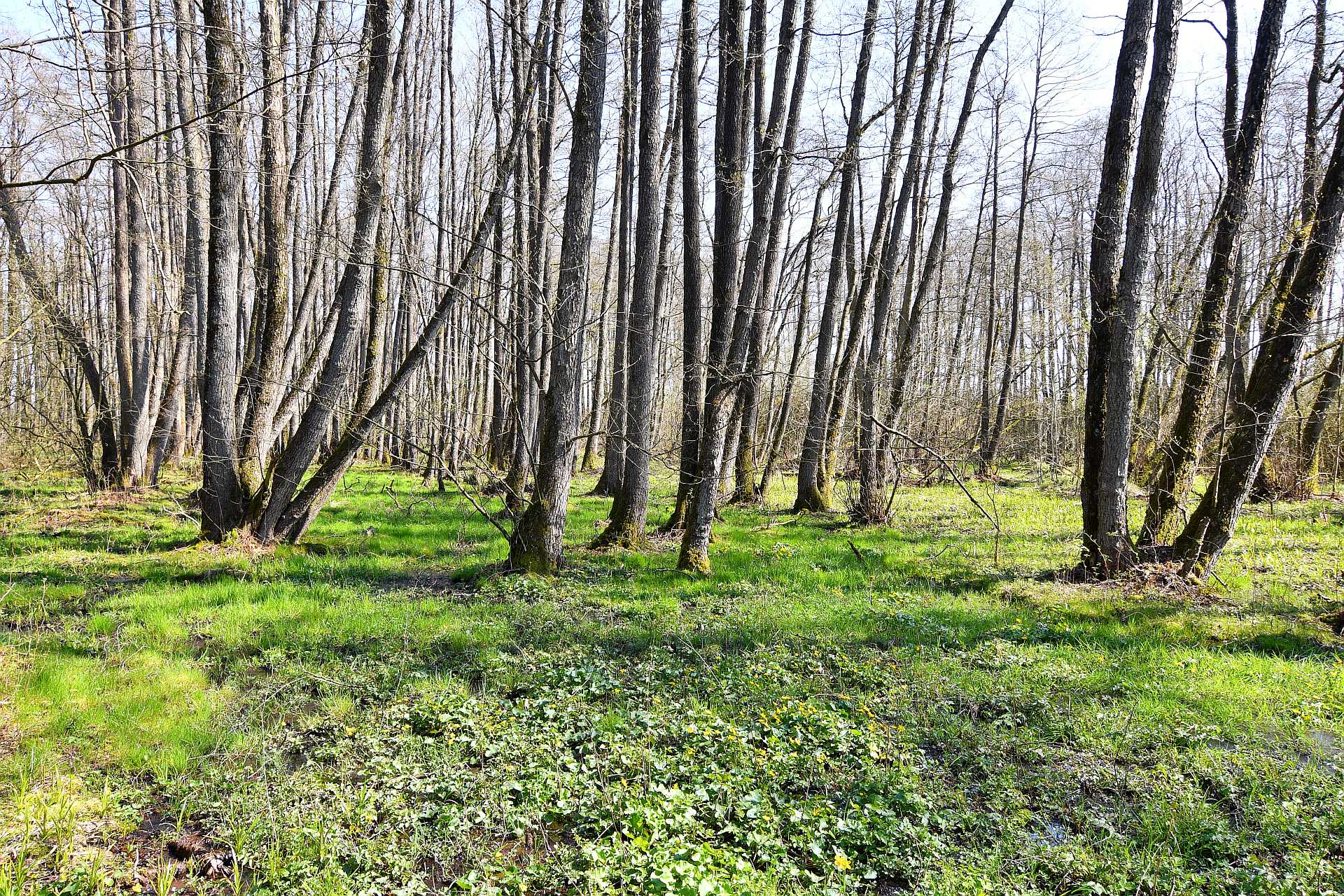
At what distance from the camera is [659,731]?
14.2 feet

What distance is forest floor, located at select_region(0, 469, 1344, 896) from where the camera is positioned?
10.2ft

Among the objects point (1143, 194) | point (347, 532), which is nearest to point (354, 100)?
point (347, 532)

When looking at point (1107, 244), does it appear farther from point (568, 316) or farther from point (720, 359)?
point (568, 316)

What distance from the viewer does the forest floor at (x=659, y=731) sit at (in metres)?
3.12

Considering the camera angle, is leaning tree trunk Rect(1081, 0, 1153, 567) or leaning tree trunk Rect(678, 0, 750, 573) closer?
leaning tree trunk Rect(1081, 0, 1153, 567)

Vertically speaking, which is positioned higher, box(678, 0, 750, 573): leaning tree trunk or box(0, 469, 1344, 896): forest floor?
box(678, 0, 750, 573): leaning tree trunk

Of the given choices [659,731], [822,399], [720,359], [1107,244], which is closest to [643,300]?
[720,359]

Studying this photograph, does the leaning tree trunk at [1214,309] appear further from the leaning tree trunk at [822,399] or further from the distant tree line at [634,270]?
the leaning tree trunk at [822,399]

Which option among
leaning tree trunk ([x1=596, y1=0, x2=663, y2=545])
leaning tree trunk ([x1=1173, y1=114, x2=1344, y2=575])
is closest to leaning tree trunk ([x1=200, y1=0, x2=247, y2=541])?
leaning tree trunk ([x1=596, y1=0, x2=663, y2=545])

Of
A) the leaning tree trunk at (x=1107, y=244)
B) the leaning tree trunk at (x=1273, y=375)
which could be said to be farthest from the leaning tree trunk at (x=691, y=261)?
the leaning tree trunk at (x=1273, y=375)

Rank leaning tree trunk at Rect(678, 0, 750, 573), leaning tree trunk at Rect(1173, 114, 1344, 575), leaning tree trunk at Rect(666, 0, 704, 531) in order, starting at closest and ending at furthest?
leaning tree trunk at Rect(1173, 114, 1344, 575), leaning tree trunk at Rect(678, 0, 750, 573), leaning tree trunk at Rect(666, 0, 704, 531)

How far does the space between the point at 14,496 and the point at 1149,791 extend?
17.0 metres

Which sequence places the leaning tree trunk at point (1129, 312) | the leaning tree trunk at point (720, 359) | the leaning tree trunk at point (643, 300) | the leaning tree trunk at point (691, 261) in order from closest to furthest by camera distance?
the leaning tree trunk at point (1129, 312), the leaning tree trunk at point (643, 300), the leaning tree trunk at point (720, 359), the leaning tree trunk at point (691, 261)

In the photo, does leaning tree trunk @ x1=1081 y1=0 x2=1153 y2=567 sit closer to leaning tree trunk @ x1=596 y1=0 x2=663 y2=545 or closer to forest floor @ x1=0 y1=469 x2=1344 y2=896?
forest floor @ x1=0 y1=469 x2=1344 y2=896
